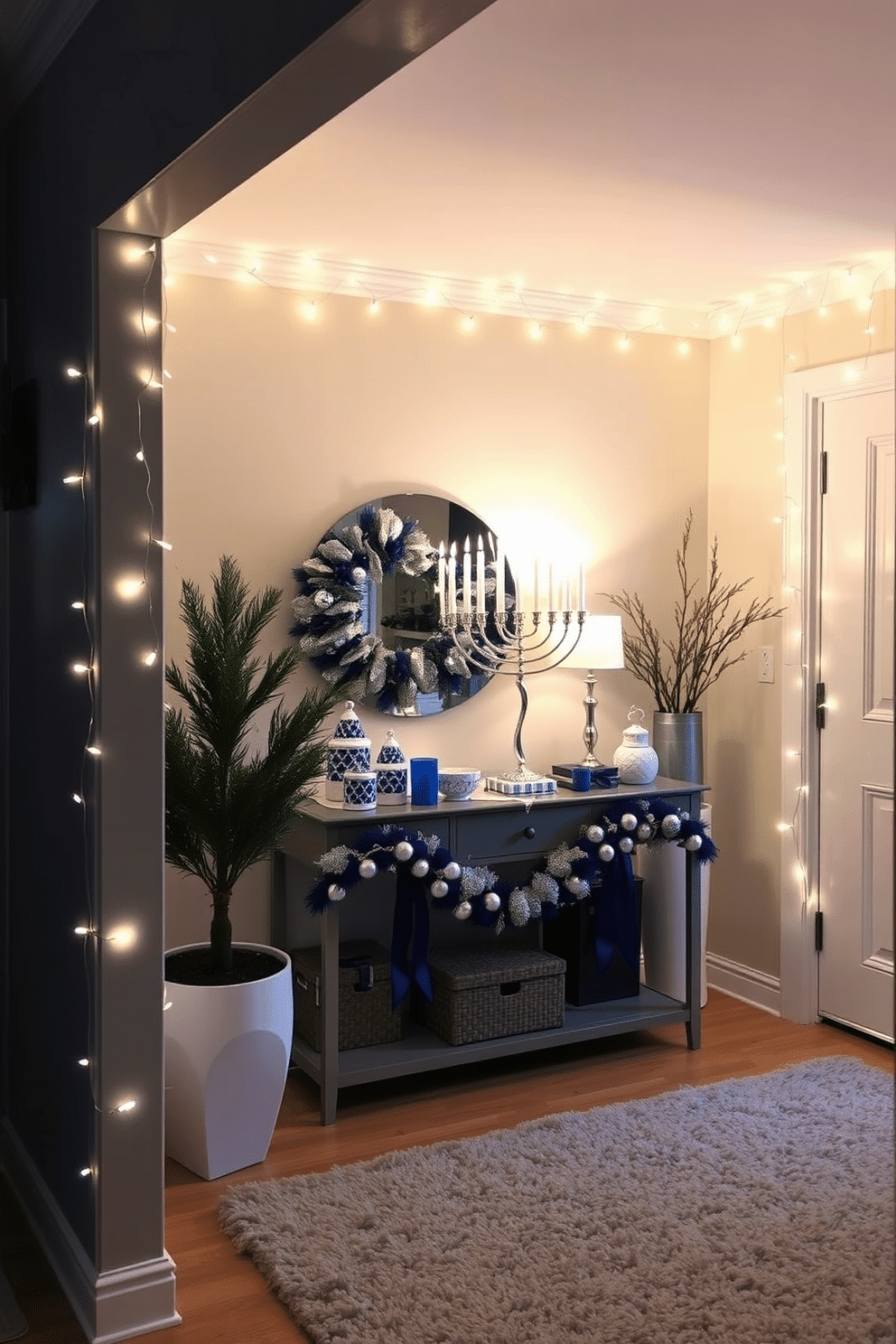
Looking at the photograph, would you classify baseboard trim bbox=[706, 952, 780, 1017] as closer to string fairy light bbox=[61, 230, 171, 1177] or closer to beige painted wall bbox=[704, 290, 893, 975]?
beige painted wall bbox=[704, 290, 893, 975]

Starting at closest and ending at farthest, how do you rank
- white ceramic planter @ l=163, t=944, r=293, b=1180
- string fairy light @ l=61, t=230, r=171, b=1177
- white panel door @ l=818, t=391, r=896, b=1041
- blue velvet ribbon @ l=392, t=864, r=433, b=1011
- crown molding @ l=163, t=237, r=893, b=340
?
string fairy light @ l=61, t=230, r=171, b=1177 < white ceramic planter @ l=163, t=944, r=293, b=1180 < blue velvet ribbon @ l=392, t=864, r=433, b=1011 < crown molding @ l=163, t=237, r=893, b=340 < white panel door @ l=818, t=391, r=896, b=1041

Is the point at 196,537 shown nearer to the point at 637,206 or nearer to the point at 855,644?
the point at 637,206

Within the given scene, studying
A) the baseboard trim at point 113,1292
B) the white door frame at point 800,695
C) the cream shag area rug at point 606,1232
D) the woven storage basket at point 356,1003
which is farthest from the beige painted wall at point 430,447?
the baseboard trim at point 113,1292

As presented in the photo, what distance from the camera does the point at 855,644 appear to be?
414cm

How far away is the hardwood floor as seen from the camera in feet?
8.37

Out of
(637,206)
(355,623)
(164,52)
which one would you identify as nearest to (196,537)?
(355,623)

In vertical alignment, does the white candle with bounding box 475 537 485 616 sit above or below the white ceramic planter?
above

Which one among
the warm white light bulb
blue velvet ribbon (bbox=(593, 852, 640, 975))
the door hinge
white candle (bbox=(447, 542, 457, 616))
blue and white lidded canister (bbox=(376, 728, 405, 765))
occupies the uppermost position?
white candle (bbox=(447, 542, 457, 616))

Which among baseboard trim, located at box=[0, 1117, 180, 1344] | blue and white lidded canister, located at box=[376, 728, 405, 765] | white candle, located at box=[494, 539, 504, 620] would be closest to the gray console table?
blue and white lidded canister, located at box=[376, 728, 405, 765]

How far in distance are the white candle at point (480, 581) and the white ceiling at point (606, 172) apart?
2.99 ft

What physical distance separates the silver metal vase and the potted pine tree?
1.58m

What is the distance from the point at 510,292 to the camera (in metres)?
4.27

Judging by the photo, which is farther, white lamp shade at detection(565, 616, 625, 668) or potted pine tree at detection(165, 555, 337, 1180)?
white lamp shade at detection(565, 616, 625, 668)

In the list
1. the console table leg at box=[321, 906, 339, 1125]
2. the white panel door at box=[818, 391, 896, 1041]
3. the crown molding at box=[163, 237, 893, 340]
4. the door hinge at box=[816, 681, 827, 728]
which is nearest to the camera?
the console table leg at box=[321, 906, 339, 1125]
